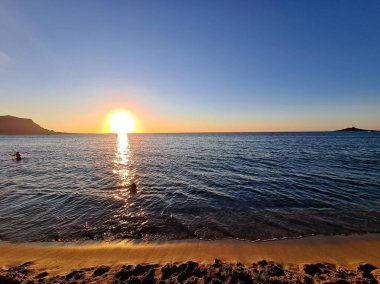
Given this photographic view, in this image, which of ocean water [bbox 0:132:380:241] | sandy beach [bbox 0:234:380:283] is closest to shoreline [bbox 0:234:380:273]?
sandy beach [bbox 0:234:380:283]

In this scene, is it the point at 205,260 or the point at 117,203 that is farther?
the point at 117,203

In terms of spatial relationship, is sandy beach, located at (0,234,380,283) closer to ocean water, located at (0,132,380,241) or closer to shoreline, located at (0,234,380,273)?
shoreline, located at (0,234,380,273)

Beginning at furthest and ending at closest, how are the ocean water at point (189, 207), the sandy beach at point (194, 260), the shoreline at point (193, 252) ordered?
the ocean water at point (189, 207), the shoreline at point (193, 252), the sandy beach at point (194, 260)

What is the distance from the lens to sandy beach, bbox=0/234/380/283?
6.18 m

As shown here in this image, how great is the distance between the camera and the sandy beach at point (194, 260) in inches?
243

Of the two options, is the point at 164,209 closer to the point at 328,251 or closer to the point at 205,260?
the point at 205,260

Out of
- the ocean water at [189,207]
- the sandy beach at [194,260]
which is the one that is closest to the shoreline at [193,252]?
the sandy beach at [194,260]

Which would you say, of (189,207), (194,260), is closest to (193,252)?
(194,260)

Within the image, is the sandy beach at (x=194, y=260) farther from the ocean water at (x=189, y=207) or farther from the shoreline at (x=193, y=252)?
the ocean water at (x=189, y=207)

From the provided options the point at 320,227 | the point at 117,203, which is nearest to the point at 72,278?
the point at 117,203

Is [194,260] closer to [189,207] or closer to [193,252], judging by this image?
[193,252]

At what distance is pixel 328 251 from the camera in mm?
8008

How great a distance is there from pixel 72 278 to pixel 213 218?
6.94 m

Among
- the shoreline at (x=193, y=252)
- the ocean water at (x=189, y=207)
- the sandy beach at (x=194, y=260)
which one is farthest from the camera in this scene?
the ocean water at (x=189, y=207)
